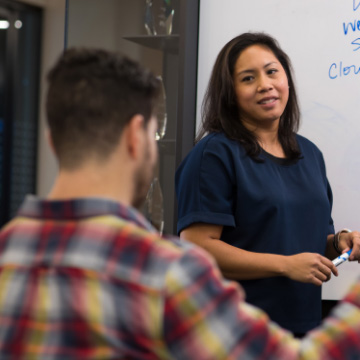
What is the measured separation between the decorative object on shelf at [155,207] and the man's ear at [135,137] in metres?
1.43

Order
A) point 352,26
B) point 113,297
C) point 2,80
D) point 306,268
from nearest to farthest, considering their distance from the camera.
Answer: point 113,297
point 306,268
point 352,26
point 2,80

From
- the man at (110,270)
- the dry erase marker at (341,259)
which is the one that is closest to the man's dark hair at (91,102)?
the man at (110,270)

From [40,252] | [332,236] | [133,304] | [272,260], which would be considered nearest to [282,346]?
[133,304]

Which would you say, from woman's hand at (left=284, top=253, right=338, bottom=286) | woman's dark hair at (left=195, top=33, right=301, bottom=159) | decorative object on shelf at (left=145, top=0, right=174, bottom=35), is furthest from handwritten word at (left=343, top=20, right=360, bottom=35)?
woman's hand at (left=284, top=253, right=338, bottom=286)

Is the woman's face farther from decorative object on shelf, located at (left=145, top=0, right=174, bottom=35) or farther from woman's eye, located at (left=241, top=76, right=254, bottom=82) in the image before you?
decorative object on shelf, located at (left=145, top=0, right=174, bottom=35)

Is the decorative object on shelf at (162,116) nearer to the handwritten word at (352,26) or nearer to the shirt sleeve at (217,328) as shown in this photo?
the handwritten word at (352,26)

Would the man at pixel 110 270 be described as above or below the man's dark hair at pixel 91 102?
below

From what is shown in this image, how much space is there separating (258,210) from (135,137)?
0.75m

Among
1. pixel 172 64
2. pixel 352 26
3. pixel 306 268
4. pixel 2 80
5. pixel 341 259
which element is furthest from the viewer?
pixel 2 80

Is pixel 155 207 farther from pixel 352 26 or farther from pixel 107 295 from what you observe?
pixel 107 295

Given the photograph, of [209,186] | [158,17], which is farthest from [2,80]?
[209,186]

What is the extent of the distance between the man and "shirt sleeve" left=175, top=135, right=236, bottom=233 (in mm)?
670

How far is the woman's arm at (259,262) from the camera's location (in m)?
1.50

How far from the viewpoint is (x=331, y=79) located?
201cm
